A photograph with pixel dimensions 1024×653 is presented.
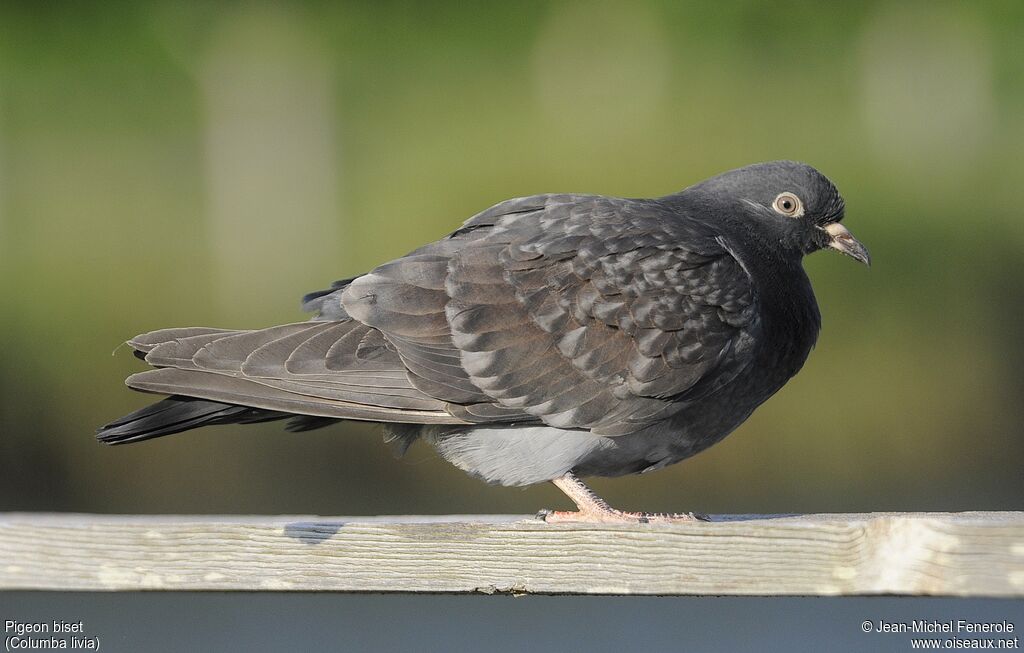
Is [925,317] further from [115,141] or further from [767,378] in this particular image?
[115,141]

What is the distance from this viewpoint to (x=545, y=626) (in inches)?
340

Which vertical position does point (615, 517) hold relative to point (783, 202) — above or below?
below

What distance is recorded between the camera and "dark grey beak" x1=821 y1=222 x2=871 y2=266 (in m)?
5.44

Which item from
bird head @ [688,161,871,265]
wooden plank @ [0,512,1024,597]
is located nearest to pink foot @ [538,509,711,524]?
wooden plank @ [0,512,1024,597]

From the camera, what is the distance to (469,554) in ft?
11.9

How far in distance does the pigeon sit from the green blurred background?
2515 millimetres

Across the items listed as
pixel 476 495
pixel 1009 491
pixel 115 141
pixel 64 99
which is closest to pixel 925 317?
pixel 1009 491

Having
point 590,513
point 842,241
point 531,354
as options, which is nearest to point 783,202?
point 842,241

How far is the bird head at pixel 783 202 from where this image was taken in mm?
5312

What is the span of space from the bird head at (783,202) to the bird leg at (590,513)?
4.30ft

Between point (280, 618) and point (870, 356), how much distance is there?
4.84 meters

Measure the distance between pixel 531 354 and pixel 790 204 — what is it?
4.44 ft

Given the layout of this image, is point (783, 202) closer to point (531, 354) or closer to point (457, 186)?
point (531, 354)

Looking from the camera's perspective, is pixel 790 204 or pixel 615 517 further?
pixel 790 204
